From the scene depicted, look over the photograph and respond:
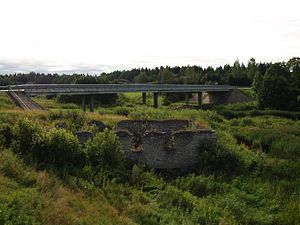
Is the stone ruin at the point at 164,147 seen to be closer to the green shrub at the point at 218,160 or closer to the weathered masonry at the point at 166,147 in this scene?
the weathered masonry at the point at 166,147

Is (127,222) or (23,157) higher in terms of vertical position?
(23,157)

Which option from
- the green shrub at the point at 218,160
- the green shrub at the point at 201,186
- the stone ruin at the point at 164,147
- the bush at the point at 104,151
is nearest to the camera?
the green shrub at the point at 201,186

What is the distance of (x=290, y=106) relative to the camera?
133 feet

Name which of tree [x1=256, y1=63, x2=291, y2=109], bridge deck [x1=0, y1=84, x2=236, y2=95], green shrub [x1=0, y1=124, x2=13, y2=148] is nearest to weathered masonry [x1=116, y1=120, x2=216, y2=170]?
Answer: green shrub [x1=0, y1=124, x2=13, y2=148]

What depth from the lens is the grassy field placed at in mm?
7449

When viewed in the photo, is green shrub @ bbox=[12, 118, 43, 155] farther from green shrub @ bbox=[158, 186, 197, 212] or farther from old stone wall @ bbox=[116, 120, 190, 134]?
green shrub @ bbox=[158, 186, 197, 212]

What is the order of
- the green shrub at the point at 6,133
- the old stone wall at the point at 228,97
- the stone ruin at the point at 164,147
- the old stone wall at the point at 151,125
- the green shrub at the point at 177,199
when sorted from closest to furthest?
the green shrub at the point at 177,199
the green shrub at the point at 6,133
the stone ruin at the point at 164,147
the old stone wall at the point at 151,125
the old stone wall at the point at 228,97

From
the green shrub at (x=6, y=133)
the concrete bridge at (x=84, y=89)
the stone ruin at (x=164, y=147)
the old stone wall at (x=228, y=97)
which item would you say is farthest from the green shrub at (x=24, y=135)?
the old stone wall at (x=228, y=97)

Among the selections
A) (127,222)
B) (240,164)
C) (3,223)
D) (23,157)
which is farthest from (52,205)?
(240,164)

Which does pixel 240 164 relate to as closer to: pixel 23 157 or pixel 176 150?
pixel 176 150

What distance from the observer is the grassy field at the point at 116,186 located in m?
7.45

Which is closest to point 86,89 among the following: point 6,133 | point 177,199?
point 6,133

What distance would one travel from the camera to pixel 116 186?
9.93 meters

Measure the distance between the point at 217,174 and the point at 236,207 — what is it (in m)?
2.98
